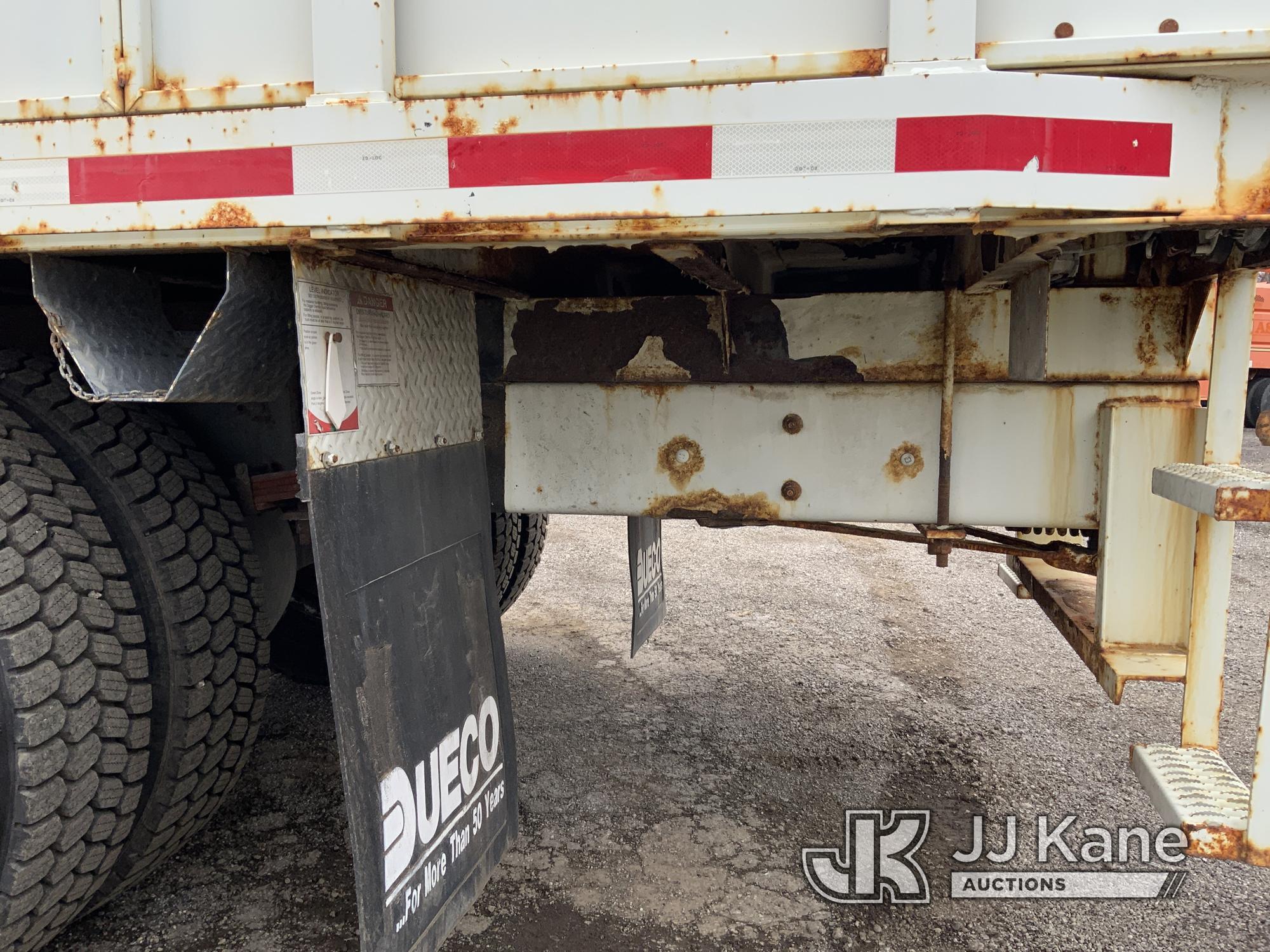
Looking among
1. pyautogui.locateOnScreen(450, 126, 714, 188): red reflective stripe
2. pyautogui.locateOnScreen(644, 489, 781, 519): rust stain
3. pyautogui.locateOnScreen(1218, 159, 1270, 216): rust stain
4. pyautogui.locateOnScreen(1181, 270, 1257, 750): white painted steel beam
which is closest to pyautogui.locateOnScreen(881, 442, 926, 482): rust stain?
pyautogui.locateOnScreen(644, 489, 781, 519): rust stain

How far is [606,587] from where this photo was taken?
4.78 metres

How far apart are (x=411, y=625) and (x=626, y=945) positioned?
83 cm

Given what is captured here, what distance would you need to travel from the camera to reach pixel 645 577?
9.71 ft

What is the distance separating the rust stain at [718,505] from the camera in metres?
1.95

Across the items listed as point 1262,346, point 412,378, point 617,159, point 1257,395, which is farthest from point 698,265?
point 1257,395

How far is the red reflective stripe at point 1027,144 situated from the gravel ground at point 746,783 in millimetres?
1559

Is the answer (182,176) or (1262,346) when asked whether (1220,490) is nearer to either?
(182,176)

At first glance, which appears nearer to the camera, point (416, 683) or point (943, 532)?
point (416, 683)

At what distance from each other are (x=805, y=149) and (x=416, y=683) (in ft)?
3.69

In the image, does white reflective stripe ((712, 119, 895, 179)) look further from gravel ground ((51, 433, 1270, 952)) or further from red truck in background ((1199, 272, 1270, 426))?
red truck in background ((1199, 272, 1270, 426))

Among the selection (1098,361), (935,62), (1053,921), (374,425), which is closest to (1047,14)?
(935,62)

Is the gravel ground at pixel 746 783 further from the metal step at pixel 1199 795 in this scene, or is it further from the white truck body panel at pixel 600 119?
the white truck body panel at pixel 600 119

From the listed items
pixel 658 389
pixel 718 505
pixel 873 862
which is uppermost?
pixel 658 389

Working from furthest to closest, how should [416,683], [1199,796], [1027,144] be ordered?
[416,683]
[1199,796]
[1027,144]
